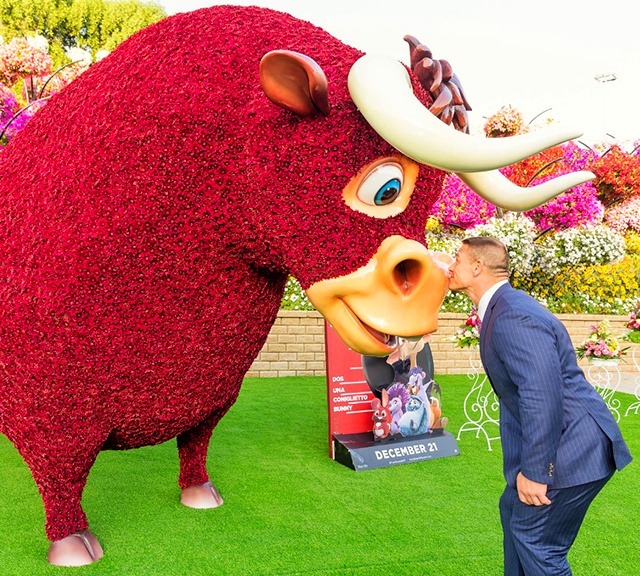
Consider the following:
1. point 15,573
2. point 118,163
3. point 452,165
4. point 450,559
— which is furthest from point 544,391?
point 15,573

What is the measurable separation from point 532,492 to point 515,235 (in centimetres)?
772

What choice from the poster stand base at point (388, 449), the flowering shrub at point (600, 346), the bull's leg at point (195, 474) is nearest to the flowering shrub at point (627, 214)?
the flowering shrub at point (600, 346)

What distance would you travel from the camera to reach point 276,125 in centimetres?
222

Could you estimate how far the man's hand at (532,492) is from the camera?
195 centimetres

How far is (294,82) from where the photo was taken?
2111 millimetres

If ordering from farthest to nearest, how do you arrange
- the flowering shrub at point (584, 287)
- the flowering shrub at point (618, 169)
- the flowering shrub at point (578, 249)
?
the flowering shrub at point (618, 169)
the flowering shrub at point (584, 287)
the flowering shrub at point (578, 249)

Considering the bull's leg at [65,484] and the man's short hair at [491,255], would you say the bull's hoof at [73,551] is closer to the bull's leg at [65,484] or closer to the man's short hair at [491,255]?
the bull's leg at [65,484]

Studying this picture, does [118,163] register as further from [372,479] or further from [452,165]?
[372,479]

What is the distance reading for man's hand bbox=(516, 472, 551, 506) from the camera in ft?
6.39

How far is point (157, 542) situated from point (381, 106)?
226 cm

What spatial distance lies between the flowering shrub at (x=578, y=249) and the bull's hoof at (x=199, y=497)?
7.61 meters

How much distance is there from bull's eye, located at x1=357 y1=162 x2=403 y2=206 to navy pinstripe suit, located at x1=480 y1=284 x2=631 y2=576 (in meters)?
0.51

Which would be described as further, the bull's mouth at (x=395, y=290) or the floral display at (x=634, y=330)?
the floral display at (x=634, y=330)

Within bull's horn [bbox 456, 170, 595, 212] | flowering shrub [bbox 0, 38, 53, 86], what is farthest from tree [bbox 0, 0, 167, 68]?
bull's horn [bbox 456, 170, 595, 212]
